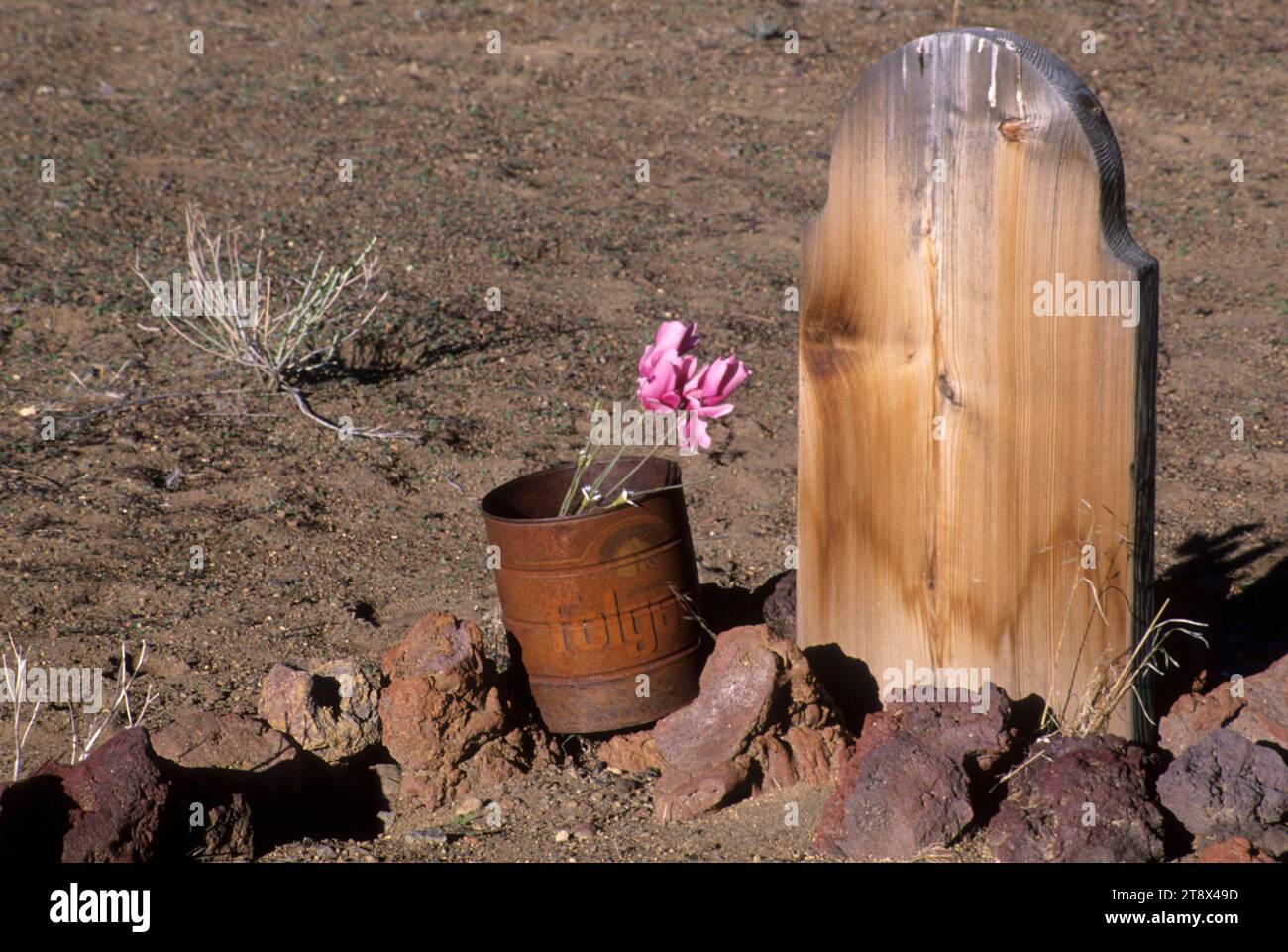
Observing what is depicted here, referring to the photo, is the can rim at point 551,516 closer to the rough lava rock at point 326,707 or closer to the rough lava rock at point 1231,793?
the rough lava rock at point 326,707

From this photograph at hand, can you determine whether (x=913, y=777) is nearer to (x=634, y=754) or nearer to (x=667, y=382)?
(x=634, y=754)

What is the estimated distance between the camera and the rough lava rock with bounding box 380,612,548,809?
298 centimetres

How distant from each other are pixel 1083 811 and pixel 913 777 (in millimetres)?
317

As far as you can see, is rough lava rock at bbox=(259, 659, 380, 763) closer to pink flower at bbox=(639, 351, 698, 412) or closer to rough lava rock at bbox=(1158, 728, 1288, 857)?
pink flower at bbox=(639, 351, 698, 412)

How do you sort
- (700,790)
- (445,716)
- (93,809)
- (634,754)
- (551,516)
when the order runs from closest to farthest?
(93,809) → (700,790) → (445,716) → (634,754) → (551,516)

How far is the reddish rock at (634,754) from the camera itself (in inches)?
125

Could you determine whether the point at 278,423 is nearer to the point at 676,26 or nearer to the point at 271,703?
the point at 271,703

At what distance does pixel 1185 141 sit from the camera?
7.64 metres

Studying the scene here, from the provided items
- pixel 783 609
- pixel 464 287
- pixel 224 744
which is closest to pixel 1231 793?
pixel 783 609

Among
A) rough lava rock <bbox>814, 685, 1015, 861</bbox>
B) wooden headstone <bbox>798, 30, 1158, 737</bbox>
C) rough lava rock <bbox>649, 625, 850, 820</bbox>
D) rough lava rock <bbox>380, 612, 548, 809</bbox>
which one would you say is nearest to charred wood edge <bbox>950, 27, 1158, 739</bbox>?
wooden headstone <bbox>798, 30, 1158, 737</bbox>

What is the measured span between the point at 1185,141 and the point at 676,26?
3412mm

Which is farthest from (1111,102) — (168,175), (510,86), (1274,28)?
(168,175)

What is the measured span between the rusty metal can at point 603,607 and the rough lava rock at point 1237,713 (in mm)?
1057

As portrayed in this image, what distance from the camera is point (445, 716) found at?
9.83 feet
